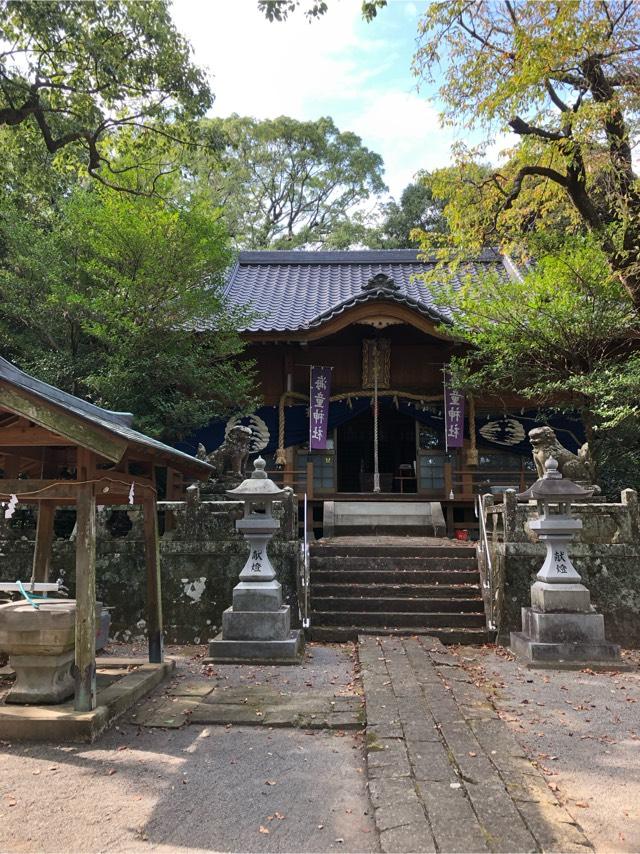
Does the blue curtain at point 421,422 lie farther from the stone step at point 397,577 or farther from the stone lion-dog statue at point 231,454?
the stone step at point 397,577

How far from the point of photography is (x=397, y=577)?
9.48 metres

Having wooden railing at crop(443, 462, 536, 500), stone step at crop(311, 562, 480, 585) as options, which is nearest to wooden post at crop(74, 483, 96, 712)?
stone step at crop(311, 562, 480, 585)

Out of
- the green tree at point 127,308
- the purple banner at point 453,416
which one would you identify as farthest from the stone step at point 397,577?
the purple banner at point 453,416

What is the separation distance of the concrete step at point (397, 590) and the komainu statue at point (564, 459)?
89.6 inches

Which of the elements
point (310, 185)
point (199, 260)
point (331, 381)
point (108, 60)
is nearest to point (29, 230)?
point (199, 260)

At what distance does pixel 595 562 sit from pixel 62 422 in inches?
291

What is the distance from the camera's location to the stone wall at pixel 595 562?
8.36m

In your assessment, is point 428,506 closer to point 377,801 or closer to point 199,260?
point 199,260

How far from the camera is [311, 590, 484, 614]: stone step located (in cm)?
884

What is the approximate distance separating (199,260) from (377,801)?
9.14 meters

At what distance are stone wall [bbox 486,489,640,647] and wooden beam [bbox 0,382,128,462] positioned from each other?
5920mm

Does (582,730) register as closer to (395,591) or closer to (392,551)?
(395,591)

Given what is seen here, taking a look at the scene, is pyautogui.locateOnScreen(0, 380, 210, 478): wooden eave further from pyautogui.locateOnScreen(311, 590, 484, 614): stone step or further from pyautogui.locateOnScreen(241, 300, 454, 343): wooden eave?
pyautogui.locateOnScreen(241, 300, 454, 343): wooden eave

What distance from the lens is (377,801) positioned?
3.49 metres
